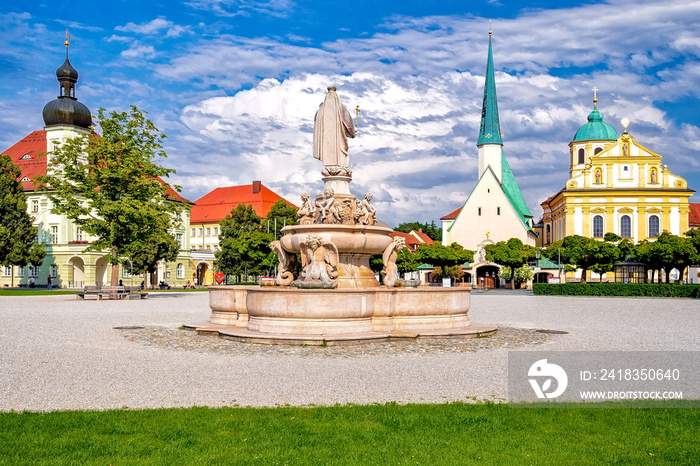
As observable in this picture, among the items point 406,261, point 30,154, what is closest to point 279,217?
point 406,261

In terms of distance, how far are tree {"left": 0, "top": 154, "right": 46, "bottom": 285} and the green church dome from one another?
85421 millimetres

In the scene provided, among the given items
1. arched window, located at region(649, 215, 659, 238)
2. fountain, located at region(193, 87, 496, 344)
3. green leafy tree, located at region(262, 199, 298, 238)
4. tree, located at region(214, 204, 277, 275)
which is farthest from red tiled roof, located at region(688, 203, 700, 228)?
fountain, located at region(193, 87, 496, 344)

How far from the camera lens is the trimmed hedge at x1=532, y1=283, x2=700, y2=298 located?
4450 centimetres

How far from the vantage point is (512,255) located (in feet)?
220

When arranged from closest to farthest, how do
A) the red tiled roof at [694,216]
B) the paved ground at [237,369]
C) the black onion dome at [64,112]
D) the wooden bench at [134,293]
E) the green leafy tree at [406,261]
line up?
the paved ground at [237,369], the wooden bench at [134,293], the black onion dome at [64,112], the green leafy tree at [406,261], the red tiled roof at [694,216]

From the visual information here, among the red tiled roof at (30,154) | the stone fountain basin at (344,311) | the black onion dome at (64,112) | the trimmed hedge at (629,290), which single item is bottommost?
the trimmed hedge at (629,290)

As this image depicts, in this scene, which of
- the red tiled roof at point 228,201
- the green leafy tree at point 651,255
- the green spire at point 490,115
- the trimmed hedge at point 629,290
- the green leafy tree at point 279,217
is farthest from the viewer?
the green spire at point 490,115

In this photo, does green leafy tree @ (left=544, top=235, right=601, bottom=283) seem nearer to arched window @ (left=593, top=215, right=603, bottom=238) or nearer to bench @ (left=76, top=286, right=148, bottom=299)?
arched window @ (left=593, top=215, right=603, bottom=238)

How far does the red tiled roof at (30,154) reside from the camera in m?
71.6

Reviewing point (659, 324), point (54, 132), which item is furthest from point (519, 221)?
point (659, 324)

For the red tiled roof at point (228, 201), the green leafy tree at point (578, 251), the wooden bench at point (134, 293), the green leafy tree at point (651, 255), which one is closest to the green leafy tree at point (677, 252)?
the green leafy tree at point (651, 255)

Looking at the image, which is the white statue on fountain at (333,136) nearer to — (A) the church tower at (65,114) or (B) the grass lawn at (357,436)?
(B) the grass lawn at (357,436)

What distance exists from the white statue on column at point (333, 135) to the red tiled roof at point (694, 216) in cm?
10313

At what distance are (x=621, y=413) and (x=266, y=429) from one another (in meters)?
3.62
